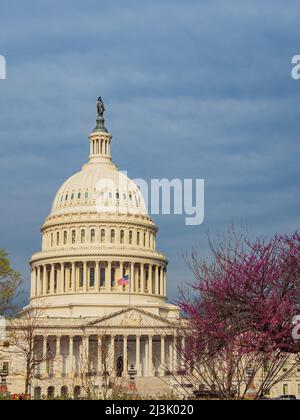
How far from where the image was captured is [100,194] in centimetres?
17925

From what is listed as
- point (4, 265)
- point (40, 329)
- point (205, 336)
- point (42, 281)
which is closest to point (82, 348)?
point (40, 329)

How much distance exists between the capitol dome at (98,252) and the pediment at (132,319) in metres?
7.01

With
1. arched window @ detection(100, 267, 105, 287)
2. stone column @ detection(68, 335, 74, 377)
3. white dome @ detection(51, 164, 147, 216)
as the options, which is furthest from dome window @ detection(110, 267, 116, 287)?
stone column @ detection(68, 335, 74, 377)

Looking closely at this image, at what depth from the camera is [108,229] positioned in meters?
177

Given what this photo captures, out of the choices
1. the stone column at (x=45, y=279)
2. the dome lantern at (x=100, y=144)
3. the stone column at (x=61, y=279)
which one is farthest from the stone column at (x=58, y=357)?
the dome lantern at (x=100, y=144)

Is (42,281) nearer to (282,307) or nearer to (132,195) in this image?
(132,195)

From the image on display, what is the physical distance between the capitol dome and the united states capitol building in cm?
17

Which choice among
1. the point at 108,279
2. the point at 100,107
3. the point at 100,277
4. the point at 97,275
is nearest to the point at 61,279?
the point at 97,275

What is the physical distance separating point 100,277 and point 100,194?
1535 centimetres

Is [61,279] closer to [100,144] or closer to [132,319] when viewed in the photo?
[132,319]

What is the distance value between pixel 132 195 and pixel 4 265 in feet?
337

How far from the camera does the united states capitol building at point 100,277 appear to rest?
158 metres

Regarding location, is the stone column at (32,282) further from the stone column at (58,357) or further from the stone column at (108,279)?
the stone column at (58,357)

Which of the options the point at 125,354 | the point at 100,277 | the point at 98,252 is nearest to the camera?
the point at 125,354
